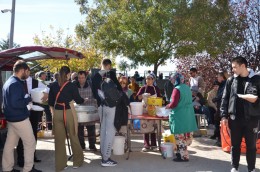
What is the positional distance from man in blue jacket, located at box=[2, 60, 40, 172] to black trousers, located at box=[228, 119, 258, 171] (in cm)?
327

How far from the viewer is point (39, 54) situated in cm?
699

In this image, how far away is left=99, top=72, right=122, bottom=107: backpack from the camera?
6352 mm

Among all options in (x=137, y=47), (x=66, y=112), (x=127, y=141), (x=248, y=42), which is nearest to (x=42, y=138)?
(x=127, y=141)

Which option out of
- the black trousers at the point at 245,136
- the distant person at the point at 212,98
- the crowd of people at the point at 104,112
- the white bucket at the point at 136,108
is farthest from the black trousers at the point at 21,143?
the distant person at the point at 212,98

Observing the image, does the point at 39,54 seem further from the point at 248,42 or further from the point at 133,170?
the point at 248,42

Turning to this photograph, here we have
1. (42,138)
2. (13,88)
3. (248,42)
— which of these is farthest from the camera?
(248,42)

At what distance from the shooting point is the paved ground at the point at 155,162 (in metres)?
6.34

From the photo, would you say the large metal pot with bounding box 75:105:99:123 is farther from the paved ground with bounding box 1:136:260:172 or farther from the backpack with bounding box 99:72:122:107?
the paved ground with bounding box 1:136:260:172

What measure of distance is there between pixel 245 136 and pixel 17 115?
3.62m

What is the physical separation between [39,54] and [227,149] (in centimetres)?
452

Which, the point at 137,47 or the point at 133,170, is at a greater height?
the point at 137,47

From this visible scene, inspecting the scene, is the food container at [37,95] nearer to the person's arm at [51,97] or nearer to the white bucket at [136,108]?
the person's arm at [51,97]

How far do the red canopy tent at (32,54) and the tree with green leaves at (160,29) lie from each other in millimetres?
8899

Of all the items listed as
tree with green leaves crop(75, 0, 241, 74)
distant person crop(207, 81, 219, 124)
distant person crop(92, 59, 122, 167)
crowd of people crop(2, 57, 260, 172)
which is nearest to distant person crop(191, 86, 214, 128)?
distant person crop(207, 81, 219, 124)
